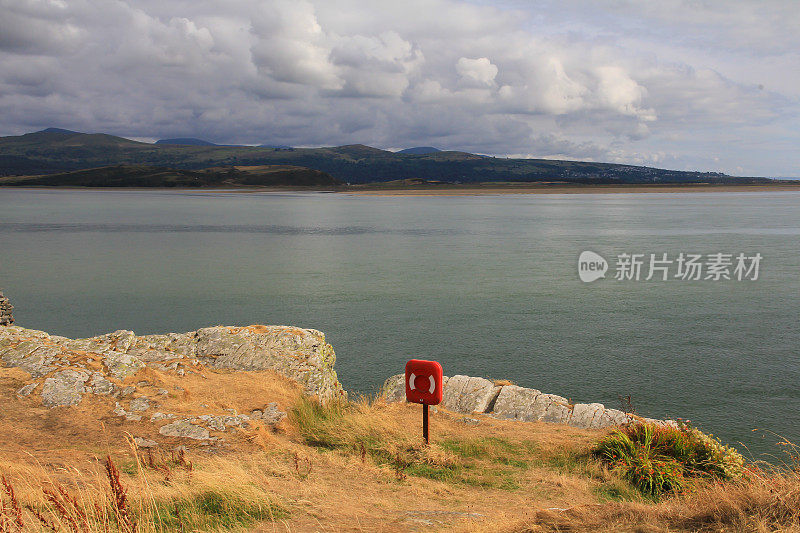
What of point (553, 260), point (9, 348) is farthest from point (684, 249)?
point (9, 348)

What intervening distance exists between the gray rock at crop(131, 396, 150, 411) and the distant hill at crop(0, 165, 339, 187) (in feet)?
559

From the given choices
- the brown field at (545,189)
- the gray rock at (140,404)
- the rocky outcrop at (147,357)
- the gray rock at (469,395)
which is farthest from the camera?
the brown field at (545,189)

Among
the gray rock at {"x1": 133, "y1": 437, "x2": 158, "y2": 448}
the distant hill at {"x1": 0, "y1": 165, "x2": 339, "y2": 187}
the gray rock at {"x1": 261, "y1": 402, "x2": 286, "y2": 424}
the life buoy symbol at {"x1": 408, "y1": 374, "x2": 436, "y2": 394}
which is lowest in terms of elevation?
the gray rock at {"x1": 261, "y1": 402, "x2": 286, "y2": 424}

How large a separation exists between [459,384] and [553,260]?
76.3ft

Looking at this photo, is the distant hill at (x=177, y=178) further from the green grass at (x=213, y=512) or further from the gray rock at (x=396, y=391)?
the green grass at (x=213, y=512)

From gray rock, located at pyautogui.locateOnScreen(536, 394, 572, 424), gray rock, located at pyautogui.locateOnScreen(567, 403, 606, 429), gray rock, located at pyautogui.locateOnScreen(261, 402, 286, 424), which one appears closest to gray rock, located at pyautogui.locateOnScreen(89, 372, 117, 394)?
gray rock, located at pyautogui.locateOnScreen(261, 402, 286, 424)

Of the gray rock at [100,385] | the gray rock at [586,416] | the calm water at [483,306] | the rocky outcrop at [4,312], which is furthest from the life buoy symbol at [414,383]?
the rocky outcrop at [4,312]

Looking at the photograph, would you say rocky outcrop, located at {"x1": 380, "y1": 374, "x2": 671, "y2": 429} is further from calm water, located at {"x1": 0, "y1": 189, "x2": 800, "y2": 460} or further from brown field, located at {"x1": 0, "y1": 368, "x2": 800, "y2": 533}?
calm water, located at {"x1": 0, "y1": 189, "x2": 800, "y2": 460}

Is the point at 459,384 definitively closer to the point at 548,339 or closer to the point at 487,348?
the point at 487,348

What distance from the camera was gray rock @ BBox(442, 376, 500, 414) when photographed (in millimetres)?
10633

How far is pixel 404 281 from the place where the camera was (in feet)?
87.7

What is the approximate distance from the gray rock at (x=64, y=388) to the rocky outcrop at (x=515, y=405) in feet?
16.9

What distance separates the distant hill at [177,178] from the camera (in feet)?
557

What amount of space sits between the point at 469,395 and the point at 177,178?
179 m
